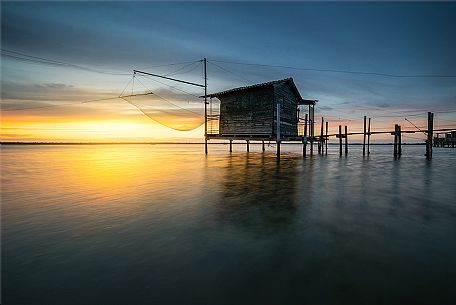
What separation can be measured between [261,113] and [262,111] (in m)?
0.22

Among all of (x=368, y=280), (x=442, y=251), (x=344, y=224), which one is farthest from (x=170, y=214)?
(x=442, y=251)

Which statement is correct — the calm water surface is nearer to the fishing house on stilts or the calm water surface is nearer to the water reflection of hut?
the water reflection of hut

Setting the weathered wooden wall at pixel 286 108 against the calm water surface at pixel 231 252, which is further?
the weathered wooden wall at pixel 286 108

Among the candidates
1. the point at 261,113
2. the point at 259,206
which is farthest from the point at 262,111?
the point at 259,206

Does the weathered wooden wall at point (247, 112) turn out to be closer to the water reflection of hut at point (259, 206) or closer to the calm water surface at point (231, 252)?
the water reflection of hut at point (259, 206)

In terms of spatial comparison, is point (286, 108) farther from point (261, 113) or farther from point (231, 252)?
point (231, 252)

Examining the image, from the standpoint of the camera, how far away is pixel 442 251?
3734 mm

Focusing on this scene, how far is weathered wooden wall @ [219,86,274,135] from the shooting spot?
21.5 metres

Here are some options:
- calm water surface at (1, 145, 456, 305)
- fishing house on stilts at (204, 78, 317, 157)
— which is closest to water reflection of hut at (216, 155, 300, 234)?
calm water surface at (1, 145, 456, 305)

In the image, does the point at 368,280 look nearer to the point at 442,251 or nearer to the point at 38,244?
the point at 442,251

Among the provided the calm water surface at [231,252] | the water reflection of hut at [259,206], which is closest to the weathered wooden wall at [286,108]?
the water reflection of hut at [259,206]

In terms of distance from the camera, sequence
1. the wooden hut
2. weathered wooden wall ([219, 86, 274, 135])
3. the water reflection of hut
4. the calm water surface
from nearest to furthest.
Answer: the calm water surface < the water reflection of hut < the wooden hut < weathered wooden wall ([219, 86, 274, 135])

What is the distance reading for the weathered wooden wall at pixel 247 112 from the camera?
70.5 ft

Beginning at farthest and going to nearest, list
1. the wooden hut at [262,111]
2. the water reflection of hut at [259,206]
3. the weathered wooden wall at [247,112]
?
the weathered wooden wall at [247,112]
the wooden hut at [262,111]
the water reflection of hut at [259,206]
